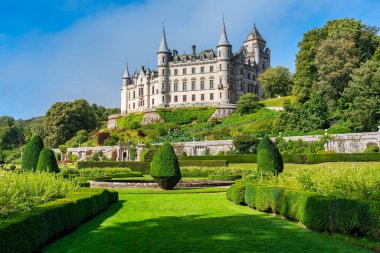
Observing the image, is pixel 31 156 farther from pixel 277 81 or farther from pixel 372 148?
pixel 277 81

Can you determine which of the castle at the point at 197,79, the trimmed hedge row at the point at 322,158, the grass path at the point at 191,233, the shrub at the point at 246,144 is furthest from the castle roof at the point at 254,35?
the grass path at the point at 191,233

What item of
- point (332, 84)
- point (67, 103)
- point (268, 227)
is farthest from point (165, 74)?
point (268, 227)

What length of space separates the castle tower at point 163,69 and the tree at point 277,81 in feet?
60.6

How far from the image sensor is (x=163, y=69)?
81.4m

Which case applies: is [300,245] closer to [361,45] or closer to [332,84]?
[332,84]

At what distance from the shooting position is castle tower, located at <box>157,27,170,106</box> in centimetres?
8081

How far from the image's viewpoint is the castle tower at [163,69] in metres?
80.8

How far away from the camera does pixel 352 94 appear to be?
1640 inches

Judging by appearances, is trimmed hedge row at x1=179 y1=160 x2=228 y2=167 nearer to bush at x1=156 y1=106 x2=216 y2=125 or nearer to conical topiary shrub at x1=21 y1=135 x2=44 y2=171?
conical topiary shrub at x1=21 y1=135 x2=44 y2=171

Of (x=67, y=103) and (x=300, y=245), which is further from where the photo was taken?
(x=67, y=103)

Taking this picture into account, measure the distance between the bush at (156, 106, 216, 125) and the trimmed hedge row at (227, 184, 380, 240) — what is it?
57652 millimetres

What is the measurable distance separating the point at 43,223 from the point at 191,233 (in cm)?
327

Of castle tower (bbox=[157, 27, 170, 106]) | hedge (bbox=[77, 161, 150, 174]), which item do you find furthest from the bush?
hedge (bbox=[77, 161, 150, 174])

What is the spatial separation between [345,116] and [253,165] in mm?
12568
